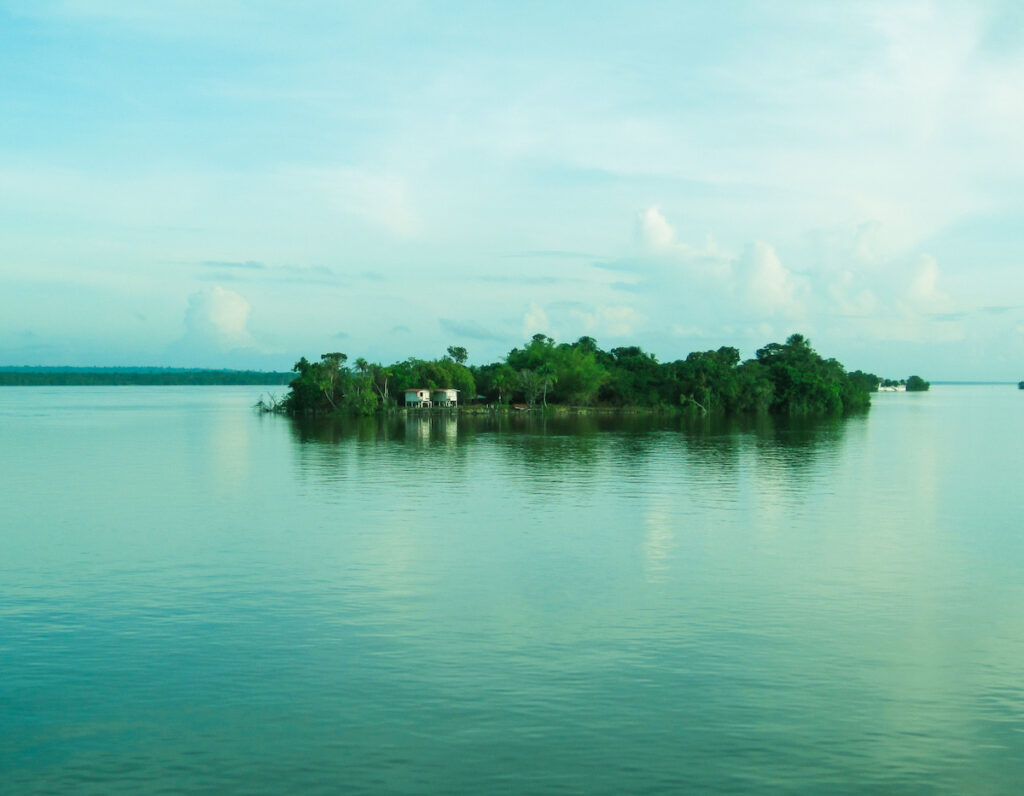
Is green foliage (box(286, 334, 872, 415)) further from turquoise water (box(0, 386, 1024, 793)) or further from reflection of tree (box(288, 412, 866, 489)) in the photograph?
turquoise water (box(0, 386, 1024, 793))

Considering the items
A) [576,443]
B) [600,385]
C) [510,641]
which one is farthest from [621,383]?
[510,641]

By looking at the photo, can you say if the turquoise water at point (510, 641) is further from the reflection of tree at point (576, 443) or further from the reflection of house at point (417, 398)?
the reflection of house at point (417, 398)

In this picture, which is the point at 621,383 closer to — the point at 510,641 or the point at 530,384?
the point at 530,384

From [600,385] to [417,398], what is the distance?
81.6 ft

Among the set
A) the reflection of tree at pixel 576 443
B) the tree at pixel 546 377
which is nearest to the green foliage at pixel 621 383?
the tree at pixel 546 377

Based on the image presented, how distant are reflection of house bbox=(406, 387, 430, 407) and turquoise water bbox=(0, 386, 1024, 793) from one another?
259 feet

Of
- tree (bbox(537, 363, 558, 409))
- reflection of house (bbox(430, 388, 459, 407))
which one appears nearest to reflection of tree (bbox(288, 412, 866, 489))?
tree (bbox(537, 363, 558, 409))

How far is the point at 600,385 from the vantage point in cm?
11994

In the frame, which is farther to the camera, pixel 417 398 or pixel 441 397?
pixel 441 397

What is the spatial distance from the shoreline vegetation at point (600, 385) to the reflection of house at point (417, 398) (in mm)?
1363

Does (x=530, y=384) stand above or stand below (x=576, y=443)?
above

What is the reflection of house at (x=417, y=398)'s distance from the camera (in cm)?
11526

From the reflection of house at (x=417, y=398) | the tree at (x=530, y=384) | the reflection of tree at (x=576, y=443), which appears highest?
the tree at (x=530, y=384)

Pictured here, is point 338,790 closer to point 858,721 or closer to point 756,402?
point 858,721
